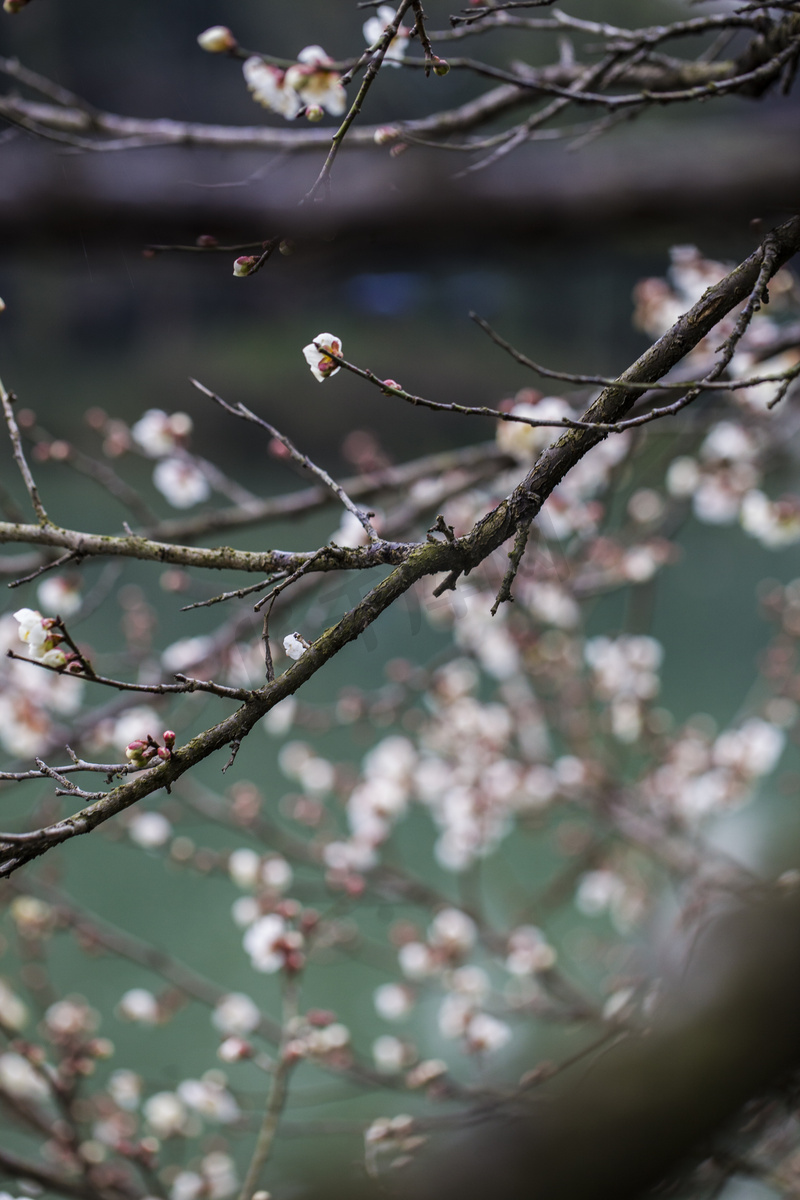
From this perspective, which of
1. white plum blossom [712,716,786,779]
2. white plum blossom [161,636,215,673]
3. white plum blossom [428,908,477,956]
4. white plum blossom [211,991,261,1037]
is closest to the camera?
white plum blossom [161,636,215,673]

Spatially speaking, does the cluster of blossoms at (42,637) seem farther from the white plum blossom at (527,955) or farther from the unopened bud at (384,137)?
the white plum blossom at (527,955)

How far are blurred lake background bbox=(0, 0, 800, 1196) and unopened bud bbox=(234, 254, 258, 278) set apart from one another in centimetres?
2

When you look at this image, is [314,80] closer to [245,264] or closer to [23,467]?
[245,264]

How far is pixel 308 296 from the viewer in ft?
2.12

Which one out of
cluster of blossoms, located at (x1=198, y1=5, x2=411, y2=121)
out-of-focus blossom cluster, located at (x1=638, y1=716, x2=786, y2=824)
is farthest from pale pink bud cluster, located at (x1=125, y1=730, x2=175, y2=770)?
out-of-focus blossom cluster, located at (x1=638, y1=716, x2=786, y2=824)

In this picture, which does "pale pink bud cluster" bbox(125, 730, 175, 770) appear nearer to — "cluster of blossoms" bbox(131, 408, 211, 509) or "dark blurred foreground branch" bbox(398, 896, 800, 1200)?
Result: "dark blurred foreground branch" bbox(398, 896, 800, 1200)

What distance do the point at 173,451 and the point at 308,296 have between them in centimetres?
49

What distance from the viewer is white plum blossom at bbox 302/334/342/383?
19.9 inches

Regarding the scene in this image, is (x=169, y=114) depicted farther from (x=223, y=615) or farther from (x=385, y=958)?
(x=385, y=958)

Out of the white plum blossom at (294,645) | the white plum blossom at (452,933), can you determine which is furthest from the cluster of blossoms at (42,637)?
the white plum blossom at (452,933)

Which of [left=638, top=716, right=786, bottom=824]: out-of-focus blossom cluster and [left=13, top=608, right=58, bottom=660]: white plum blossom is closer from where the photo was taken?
[left=13, top=608, right=58, bottom=660]: white plum blossom

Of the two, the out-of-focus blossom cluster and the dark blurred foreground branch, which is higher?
the out-of-focus blossom cluster

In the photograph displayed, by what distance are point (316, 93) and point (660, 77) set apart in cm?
34

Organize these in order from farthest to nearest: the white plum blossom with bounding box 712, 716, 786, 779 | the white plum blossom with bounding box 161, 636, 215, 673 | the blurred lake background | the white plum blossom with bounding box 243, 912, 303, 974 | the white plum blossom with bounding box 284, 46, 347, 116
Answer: the white plum blossom with bounding box 712, 716, 786, 779, the white plum blossom with bounding box 161, 636, 215, 673, the white plum blossom with bounding box 243, 912, 303, 974, the white plum blossom with bounding box 284, 46, 347, 116, the blurred lake background
